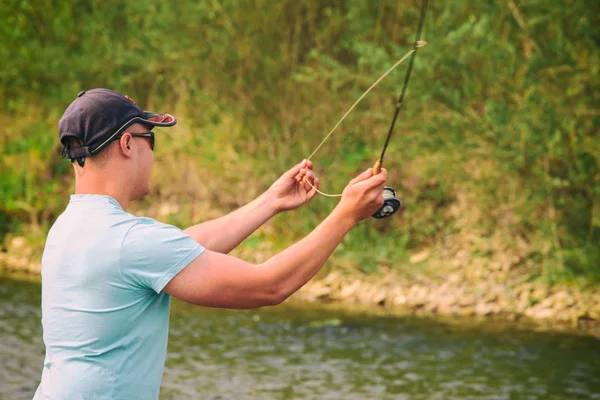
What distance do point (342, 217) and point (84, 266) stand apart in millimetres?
584

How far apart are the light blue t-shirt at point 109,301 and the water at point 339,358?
4953 millimetres

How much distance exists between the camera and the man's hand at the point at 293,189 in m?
2.96

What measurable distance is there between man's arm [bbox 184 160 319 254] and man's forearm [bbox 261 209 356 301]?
0.68 meters

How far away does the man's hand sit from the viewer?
2963mm

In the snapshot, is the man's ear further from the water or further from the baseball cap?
the water

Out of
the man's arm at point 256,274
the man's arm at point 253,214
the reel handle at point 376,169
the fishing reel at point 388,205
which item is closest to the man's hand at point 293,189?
the man's arm at point 253,214

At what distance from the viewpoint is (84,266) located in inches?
83.3

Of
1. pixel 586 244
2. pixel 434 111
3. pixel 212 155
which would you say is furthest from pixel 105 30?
pixel 586 244

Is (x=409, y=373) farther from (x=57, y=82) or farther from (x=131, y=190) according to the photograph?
(x=57, y=82)

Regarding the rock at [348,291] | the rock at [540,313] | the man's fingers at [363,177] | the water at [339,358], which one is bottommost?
the water at [339,358]

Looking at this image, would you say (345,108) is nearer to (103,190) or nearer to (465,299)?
(465,299)

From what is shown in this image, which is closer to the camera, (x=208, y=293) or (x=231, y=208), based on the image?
(x=208, y=293)

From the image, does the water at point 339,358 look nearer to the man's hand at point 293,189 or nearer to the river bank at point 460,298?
the river bank at point 460,298

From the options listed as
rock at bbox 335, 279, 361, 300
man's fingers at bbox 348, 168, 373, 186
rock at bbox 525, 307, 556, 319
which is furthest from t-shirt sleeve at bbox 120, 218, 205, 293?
rock at bbox 335, 279, 361, 300
